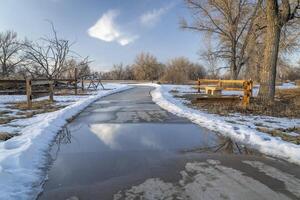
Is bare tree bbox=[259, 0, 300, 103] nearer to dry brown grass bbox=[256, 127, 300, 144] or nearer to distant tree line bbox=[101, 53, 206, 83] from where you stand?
dry brown grass bbox=[256, 127, 300, 144]

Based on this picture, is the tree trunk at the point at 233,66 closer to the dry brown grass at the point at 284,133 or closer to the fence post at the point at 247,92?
the fence post at the point at 247,92

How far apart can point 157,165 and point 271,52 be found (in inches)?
411

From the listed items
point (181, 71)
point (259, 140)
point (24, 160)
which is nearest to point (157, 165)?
point (24, 160)

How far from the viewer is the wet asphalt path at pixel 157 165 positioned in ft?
12.8

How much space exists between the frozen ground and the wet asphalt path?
0.01 meters

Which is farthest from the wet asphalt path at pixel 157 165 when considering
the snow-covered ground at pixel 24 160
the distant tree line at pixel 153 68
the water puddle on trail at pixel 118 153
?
the distant tree line at pixel 153 68

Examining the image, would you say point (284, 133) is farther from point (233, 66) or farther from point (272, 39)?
point (233, 66)

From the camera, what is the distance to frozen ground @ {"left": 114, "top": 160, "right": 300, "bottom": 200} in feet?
12.1

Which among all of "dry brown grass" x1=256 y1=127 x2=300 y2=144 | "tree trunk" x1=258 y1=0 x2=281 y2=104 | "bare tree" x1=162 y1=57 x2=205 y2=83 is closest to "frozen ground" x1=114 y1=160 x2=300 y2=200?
"dry brown grass" x1=256 y1=127 x2=300 y2=144

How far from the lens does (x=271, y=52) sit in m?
13.4

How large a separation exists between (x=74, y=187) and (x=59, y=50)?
2555 centimetres

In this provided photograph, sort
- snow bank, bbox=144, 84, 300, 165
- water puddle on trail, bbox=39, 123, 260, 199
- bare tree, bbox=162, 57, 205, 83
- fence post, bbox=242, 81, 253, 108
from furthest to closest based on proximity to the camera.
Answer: bare tree, bbox=162, 57, 205, 83 < fence post, bbox=242, 81, 253, 108 < snow bank, bbox=144, 84, 300, 165 < water puddle on trail, bbox=39, 123, 260, 199

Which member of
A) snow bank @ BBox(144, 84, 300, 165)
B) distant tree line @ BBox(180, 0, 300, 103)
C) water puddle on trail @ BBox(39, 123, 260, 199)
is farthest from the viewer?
distant tree line @ BBox(180, 0, 300, 103)

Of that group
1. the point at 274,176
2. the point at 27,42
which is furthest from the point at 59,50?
the point at 274,176
